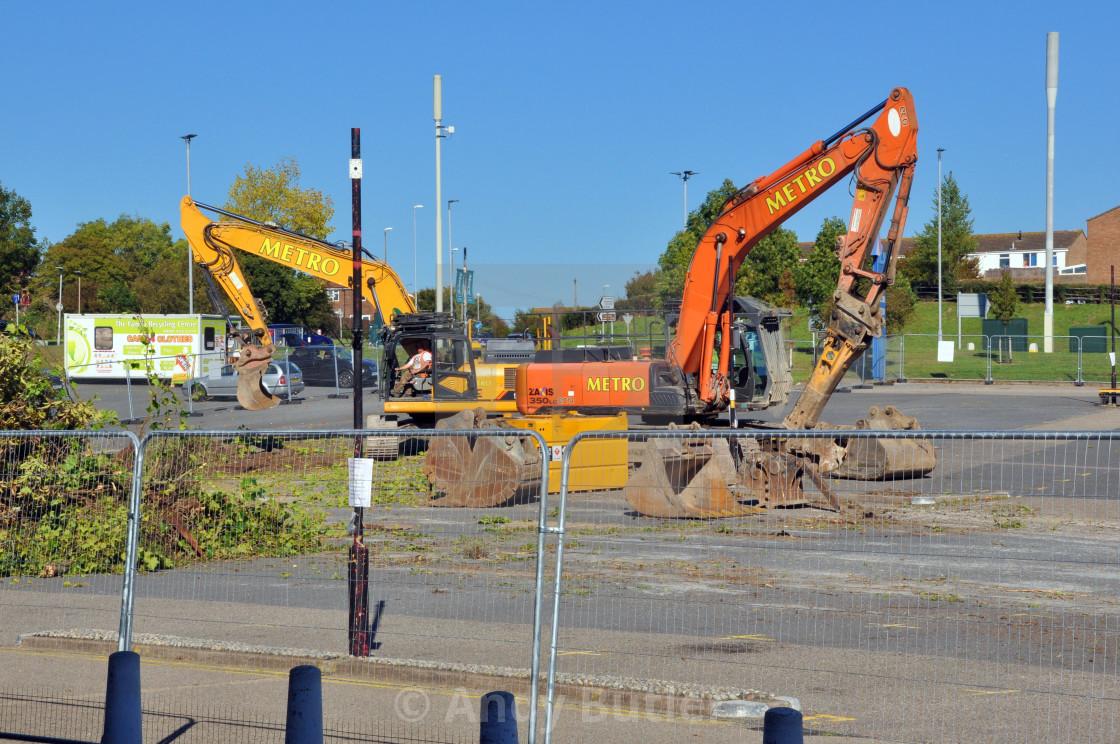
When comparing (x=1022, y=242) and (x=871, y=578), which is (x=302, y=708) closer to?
(x=871, y=578)

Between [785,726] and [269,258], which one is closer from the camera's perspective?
[785,726]

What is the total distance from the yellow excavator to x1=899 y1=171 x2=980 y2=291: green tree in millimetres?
53219

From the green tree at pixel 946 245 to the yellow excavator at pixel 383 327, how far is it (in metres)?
53.2

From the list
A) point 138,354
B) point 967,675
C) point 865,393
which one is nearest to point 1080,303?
point 865,393

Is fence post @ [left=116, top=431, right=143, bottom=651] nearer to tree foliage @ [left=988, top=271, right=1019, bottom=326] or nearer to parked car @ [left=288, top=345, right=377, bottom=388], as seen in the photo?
parked car @ [left=288, top=345, right=377, bottom=388]

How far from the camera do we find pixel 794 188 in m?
17.5

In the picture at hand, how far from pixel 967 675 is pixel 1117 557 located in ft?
5.02

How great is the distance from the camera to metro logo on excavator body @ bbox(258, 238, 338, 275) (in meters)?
25.1

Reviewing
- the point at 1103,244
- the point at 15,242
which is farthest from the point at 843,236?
the point at 1103,244

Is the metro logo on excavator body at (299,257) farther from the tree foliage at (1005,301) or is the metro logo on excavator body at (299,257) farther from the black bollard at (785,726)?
the tree foliage at (1005,301)

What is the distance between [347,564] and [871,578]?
3991 mm

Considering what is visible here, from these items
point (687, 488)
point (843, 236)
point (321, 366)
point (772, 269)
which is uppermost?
point (772, 269)

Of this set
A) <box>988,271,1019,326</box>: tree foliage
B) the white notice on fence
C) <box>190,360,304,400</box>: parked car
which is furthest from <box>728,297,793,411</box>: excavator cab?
<box>988,271,1019,326</box>: tree foliage

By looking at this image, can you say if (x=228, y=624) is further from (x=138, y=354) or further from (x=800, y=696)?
(x=138, y=354)
